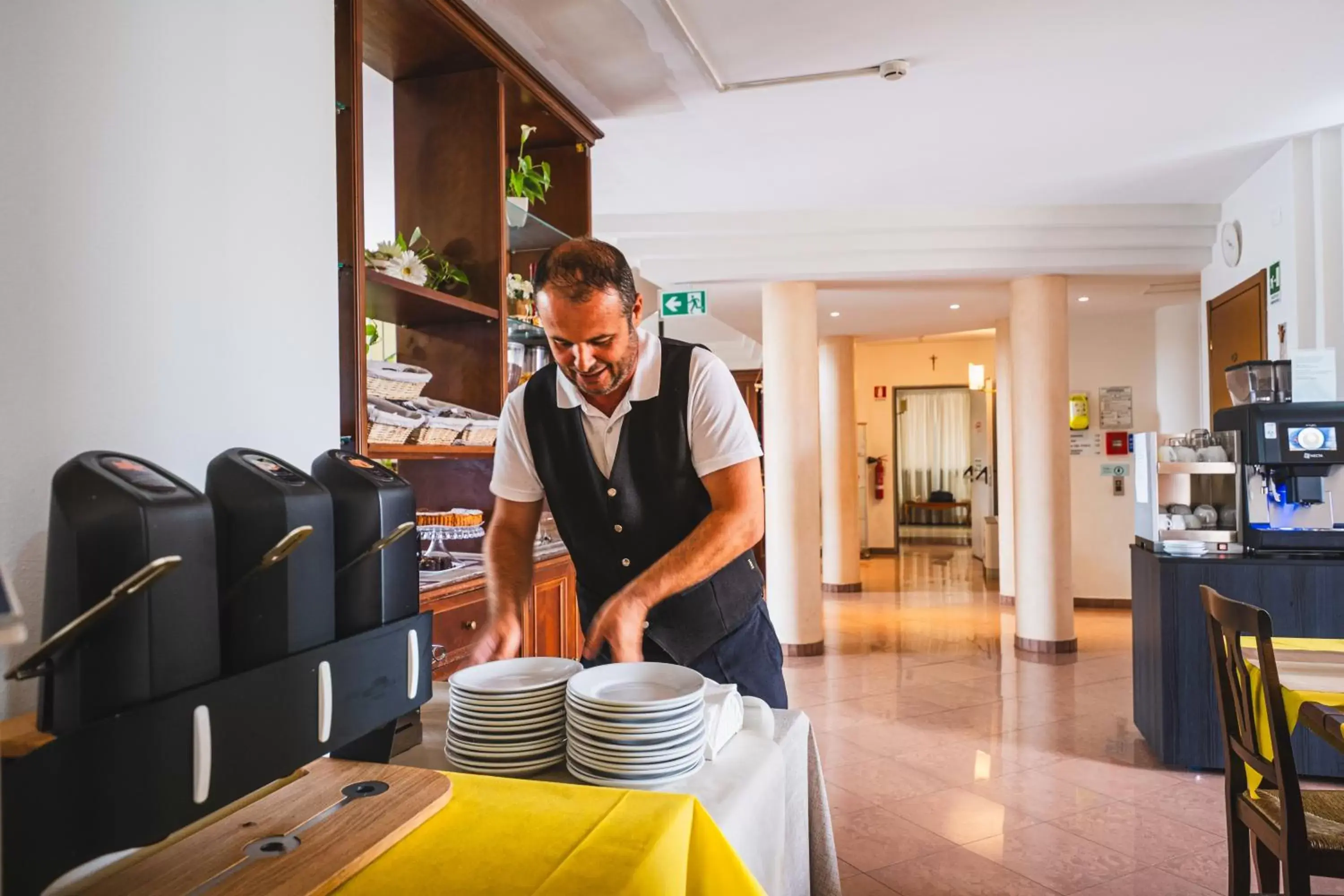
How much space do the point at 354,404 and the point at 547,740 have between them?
5.20ft

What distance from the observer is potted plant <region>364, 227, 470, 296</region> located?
278cm

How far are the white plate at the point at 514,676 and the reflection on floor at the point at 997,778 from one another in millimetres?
2003

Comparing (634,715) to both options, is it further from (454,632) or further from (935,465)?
(935,465)

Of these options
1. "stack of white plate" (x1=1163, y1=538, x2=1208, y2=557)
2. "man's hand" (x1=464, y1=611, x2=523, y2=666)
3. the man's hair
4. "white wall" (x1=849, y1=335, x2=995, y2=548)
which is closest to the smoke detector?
the man's hair

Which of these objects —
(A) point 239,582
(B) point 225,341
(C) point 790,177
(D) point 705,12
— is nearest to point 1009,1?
(D) point 705,12

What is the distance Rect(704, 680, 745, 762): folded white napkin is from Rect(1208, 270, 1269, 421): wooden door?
4.72 m

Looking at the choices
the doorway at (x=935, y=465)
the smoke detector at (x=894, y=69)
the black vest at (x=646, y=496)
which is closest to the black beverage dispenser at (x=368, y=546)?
the black vest at (x=646, y=496)

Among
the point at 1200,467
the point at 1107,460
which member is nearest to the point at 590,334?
the point at 1200,467

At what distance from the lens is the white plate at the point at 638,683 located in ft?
4.05

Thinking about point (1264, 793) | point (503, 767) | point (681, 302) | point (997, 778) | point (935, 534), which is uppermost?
point (681, 302)

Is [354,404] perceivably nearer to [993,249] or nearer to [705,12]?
[705,12]

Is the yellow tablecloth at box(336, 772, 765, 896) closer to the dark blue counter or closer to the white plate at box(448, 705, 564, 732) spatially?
the white plate at box(448, 705, 564, 732)

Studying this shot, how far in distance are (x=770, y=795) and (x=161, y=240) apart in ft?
3.97

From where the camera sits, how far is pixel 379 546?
1.04 meters
